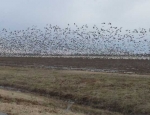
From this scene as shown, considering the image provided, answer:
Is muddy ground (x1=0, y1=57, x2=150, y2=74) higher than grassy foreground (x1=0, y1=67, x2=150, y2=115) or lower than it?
higher

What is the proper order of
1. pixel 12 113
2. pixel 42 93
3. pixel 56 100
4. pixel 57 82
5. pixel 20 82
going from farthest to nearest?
pixel 20 82, pixel 57 82, pixel 42 93, pixel 56 100, pixel 12 113

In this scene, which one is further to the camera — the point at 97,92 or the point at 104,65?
the point at 104,65

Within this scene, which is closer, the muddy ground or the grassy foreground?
the grassy foreground

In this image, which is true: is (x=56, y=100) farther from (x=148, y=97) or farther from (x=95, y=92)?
(x=148, y=97)

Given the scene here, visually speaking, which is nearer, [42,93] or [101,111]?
[101,111]

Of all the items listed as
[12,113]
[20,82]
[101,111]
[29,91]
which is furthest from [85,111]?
[20,82]

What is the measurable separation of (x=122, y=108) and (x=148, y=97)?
8.88 ft

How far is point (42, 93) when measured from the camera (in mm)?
33750

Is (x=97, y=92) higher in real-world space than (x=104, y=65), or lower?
lower

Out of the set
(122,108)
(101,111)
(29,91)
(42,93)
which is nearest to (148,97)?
(122,108)

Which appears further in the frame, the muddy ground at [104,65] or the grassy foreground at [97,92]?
the muddy ground at [104,65]

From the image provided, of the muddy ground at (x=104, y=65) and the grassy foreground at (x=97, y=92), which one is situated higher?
the muddy ground at (x=104, y=65)

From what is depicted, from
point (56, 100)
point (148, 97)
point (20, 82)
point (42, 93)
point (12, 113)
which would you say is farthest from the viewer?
point (20, 82)

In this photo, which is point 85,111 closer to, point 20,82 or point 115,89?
point 115,89
